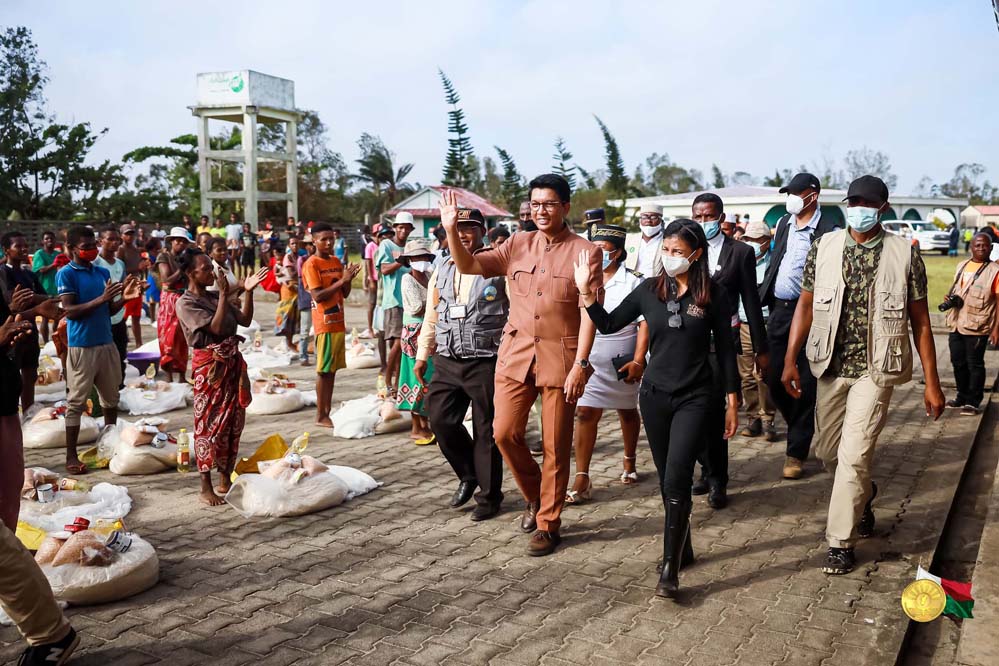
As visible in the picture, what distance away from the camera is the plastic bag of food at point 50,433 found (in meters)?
7.21

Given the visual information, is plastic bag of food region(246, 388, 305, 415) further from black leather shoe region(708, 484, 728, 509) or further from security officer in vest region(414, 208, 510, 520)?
black leather shoe region(708, 484, 728, 509)

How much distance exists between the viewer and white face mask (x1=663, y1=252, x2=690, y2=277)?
163 inches

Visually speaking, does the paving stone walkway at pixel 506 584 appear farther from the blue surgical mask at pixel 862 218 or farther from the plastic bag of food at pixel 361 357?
the plastic bag of food at pixel 361 357

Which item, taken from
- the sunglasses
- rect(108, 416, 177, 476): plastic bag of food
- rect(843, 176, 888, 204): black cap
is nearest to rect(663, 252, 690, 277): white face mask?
the sunglasses

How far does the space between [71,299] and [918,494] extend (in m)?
6.35

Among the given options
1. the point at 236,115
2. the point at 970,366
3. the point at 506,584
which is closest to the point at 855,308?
the point at 506,584

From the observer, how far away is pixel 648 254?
707 centimetres

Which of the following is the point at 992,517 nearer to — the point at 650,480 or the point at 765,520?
the point at 765,520

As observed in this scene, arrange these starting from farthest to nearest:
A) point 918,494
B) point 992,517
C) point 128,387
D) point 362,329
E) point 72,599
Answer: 1. point 362,329
2. point 128,387
3. point 918,494
4. point 992,517
5. point 72,599

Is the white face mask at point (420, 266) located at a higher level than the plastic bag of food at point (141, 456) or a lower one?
higher

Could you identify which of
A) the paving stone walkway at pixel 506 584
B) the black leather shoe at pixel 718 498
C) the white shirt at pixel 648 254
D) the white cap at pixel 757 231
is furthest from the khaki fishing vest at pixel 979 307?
the black leather shoe at pixel 718 498

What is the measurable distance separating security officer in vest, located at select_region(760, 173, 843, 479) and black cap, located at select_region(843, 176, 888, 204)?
5.22ft

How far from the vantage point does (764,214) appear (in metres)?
34.9

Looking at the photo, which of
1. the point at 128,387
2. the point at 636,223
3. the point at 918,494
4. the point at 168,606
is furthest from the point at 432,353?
the point at 636,223
